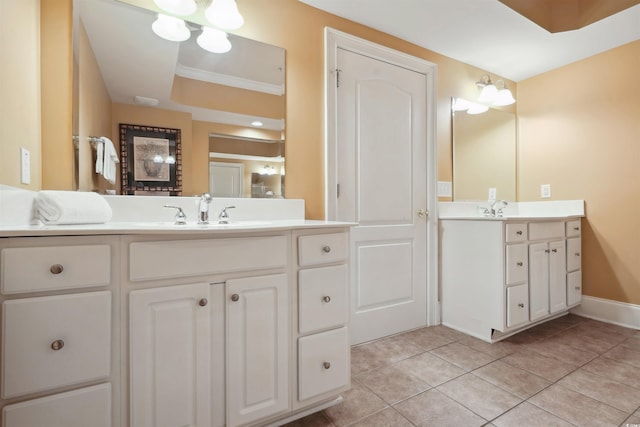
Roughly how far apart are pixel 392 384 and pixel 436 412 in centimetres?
27

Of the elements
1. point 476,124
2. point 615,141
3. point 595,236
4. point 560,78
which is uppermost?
point 560,78

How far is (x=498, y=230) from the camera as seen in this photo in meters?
2.03

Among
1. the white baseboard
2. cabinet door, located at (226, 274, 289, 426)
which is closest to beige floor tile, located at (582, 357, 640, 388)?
the white baseboard

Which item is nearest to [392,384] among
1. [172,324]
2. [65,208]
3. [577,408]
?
[577,408]

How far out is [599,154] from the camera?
2.49 metres

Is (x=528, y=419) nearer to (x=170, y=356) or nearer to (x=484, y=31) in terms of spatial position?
(x=170, y=356)

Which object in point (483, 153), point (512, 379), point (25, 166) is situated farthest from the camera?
point (483, 153)

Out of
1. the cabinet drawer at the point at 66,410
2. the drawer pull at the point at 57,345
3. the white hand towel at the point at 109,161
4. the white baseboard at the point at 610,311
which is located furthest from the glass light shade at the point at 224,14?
the white baseboard at the point at 610,311

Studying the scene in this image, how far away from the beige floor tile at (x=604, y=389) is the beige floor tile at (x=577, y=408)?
0.05 meters

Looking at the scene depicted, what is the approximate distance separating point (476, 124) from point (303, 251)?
226 cm

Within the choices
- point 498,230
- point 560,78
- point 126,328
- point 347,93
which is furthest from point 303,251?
point 560,78

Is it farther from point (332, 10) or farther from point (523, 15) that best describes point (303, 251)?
point (523, 15)

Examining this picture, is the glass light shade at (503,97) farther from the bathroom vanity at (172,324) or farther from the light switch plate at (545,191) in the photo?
the bathroom vanity at (172,324)

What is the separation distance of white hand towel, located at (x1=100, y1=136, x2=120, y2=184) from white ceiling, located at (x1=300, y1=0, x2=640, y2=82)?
140cm
